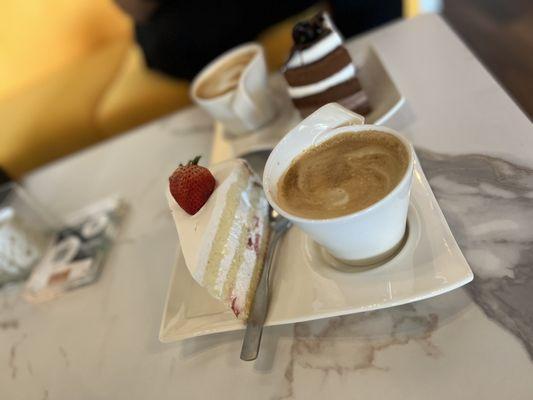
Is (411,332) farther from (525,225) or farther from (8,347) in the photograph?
(8,347)

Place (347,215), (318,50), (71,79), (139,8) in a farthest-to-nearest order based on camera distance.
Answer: (71,79) → (139,8) → (318,50) → (347,215)

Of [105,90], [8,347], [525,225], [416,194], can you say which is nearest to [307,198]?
[416,194]

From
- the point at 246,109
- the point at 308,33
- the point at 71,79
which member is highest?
the point at 308,33

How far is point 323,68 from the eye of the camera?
2.56ft

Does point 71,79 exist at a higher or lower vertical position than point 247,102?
lower

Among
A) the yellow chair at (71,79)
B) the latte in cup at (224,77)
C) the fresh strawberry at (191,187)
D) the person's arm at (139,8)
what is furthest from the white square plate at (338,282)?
the person's arm at (139,8)

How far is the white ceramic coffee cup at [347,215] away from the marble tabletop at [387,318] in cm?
9

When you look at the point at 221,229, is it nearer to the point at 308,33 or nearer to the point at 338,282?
the point at 338,282

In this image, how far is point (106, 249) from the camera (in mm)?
897

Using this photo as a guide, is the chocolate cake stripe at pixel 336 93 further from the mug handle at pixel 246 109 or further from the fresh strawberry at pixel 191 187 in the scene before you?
the fresh strawberry at pixel 191 187

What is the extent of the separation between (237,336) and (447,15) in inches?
85.1

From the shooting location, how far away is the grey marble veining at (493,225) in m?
0.53

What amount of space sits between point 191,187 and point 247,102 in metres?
0.32

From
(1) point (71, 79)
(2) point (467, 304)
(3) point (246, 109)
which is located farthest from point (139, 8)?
(2) point (467, 304)
